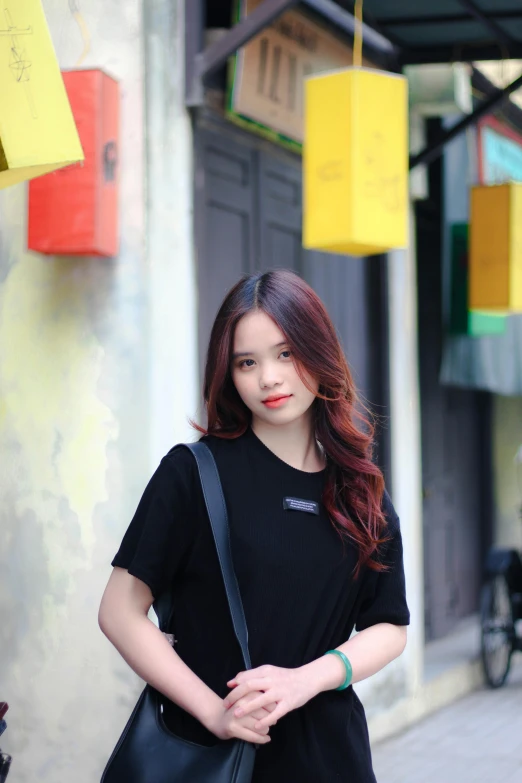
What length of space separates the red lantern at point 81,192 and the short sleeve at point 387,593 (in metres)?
2.28

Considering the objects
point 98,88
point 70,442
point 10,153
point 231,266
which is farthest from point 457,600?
point 10,153

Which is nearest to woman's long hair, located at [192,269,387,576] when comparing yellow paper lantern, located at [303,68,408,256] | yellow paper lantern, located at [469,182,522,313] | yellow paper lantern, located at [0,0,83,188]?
yellow paper lantern, located at [0,0,83,188]

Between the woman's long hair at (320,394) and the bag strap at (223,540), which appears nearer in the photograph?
the bag strap at (223,540)

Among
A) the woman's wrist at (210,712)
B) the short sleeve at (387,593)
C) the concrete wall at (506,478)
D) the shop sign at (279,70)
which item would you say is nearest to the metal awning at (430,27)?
the shop sign at (279,70)

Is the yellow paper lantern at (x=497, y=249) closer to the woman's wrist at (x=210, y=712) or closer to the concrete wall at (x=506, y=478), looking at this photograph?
the concrete wall at (x=506, y=478)

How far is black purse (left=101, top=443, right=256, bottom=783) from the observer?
6.60 ft

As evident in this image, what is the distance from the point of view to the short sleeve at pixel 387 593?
2285mm

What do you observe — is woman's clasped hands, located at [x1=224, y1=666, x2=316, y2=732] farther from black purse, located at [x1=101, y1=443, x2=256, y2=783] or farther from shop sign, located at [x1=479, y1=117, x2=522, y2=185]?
shop sign, located at [x1=479, y1=117, x2=522, y2=185]

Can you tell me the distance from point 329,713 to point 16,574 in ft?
8.88

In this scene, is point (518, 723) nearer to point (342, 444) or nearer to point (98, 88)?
point (98, 88)

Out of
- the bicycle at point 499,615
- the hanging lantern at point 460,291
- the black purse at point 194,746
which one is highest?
the hanging lantern at point 460,291

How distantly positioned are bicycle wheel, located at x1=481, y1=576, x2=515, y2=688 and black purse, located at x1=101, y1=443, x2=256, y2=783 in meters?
6.23

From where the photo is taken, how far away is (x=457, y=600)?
9562 millimetres

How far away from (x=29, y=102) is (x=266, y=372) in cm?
113
